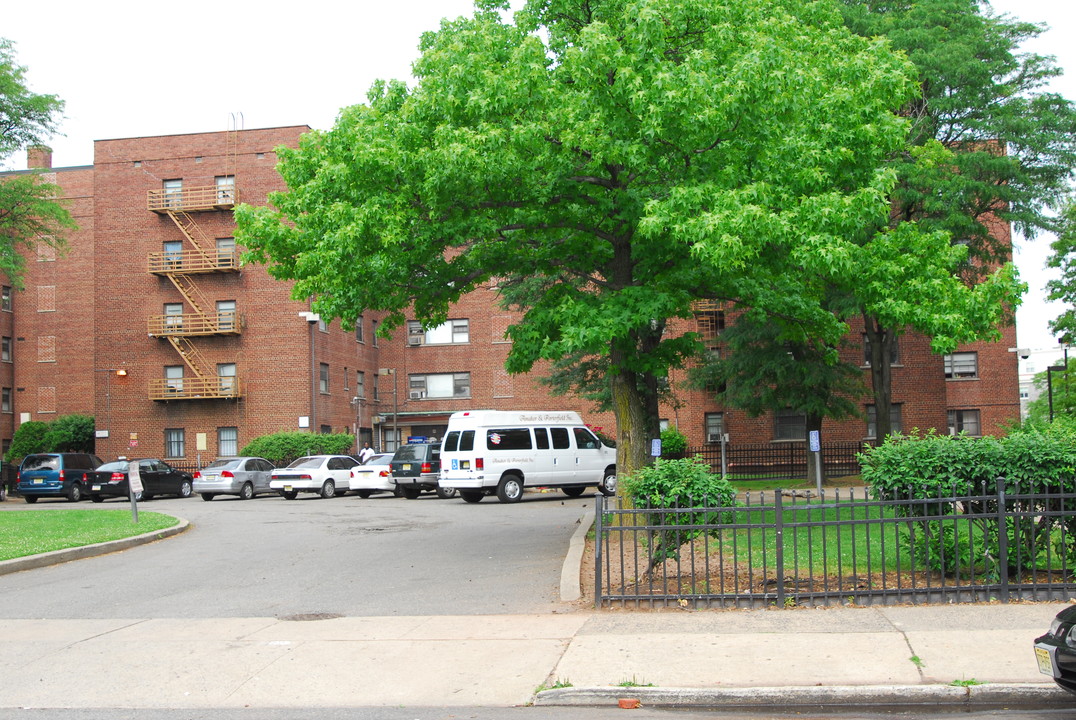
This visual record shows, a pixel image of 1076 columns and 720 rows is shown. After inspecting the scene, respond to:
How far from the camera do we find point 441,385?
50.9 m

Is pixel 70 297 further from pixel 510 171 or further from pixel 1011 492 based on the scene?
pixel 1011 492

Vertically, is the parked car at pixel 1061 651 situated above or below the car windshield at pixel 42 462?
below

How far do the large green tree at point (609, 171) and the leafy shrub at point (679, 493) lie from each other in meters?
2.82

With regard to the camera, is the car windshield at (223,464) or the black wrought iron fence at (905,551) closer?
the black wrought iron fence at (905,551)

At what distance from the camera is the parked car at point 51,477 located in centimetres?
3525

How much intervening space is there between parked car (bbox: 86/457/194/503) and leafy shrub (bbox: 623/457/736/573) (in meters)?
27.4

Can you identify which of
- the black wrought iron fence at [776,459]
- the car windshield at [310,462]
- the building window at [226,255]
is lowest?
the black wrought iron fence at [776,459]

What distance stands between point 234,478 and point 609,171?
22941 millimetres

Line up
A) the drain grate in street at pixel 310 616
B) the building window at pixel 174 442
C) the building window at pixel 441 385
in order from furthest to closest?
the building window at pixel 441 385 → the building window at pixel 174 442 → the drain grate in street at pixel 310 616

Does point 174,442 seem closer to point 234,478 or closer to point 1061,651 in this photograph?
point 234,478

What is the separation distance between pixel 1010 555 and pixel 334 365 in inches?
1554

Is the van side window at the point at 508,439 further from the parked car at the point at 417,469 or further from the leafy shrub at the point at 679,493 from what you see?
the leafy shrub at the point at 679,493

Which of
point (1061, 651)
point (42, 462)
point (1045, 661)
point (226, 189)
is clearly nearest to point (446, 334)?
point (226, 189)

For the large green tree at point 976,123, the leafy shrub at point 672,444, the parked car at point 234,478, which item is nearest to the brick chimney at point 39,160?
the parked car at point 234,478
